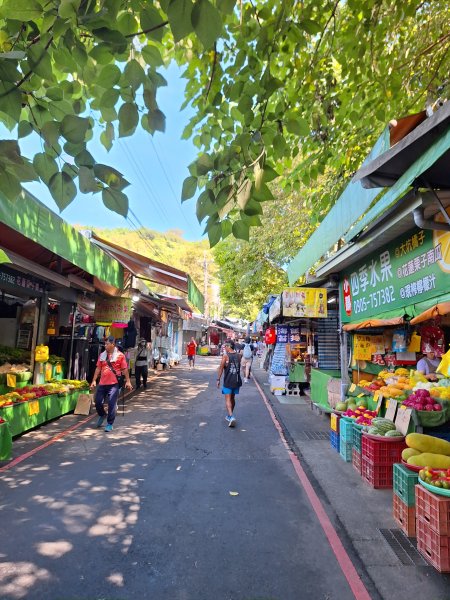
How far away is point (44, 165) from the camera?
6.04 ft

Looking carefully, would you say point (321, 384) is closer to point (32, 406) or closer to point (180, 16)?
point (32, 406)

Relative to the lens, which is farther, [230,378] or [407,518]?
[230,378]

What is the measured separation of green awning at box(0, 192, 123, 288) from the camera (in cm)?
491

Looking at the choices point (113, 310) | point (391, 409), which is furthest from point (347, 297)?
point (113, 310)

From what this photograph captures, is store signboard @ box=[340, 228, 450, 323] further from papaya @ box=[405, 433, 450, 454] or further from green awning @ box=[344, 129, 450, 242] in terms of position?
papaya @ box=[405, 433, 450, 454]

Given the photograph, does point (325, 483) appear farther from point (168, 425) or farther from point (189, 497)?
point (168, 425)

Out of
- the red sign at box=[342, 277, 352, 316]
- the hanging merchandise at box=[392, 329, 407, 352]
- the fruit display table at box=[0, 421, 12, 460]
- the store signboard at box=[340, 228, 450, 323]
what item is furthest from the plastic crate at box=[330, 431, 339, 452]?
the fruit display table at box=[0, 421, 12, 460]

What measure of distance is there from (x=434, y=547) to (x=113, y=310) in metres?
9.43

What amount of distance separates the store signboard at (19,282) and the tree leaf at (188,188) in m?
6.25

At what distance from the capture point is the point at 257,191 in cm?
201

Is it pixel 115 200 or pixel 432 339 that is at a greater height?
pixel 115 200

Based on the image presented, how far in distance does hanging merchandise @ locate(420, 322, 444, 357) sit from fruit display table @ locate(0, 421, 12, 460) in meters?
6.70

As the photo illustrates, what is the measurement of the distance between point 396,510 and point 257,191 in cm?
371

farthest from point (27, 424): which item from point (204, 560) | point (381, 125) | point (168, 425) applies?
point (381, 125)
